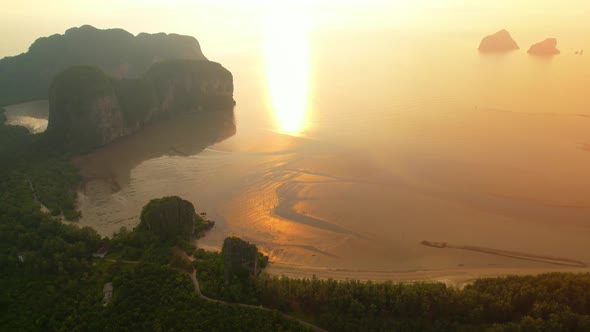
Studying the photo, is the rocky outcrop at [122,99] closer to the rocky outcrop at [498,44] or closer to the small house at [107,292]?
the small house at [107,292]

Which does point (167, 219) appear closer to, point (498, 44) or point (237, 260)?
point (237, 260)

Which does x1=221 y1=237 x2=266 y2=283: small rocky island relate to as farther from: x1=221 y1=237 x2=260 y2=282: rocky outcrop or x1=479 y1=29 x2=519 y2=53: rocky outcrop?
x1=479 y1=29 x2=519 y2=53: rocky outcrop

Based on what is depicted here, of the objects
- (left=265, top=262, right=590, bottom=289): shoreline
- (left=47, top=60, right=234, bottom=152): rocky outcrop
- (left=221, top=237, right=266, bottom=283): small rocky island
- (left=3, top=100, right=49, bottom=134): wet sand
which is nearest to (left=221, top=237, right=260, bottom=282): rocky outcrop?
(left=221, top=237, right=266, bottom=283): small rocky island

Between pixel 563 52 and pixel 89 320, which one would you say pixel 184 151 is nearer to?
pixel 89 320

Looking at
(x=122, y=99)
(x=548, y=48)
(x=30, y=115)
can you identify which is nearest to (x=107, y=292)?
(x=122, y=99)

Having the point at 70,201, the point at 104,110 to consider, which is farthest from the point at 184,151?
the point at 70,201

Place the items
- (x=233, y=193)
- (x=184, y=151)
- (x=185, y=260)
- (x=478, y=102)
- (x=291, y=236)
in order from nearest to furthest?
(x=185, y=260), (x=291, y=236), (x=233, y=193), (x=184, y=151), (x=478, y=102)
